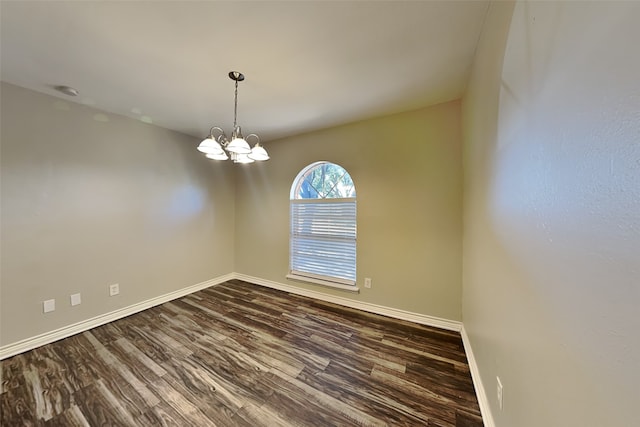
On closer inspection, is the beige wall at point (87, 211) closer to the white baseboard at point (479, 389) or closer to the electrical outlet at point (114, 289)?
the electrical outlet at point (114, 289)

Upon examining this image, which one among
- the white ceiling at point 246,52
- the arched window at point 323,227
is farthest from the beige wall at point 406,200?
the white ceiling at point 246,52

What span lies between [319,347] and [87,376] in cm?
187

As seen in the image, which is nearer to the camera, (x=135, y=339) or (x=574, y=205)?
(x=574, y=205)

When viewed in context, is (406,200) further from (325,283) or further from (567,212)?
(567,212)

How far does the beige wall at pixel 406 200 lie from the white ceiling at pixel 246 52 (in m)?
0.32

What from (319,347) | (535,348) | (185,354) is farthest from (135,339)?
(535,348)

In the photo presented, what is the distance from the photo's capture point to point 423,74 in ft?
6.14

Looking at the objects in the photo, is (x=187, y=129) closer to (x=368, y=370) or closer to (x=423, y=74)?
(x=423, y=74)

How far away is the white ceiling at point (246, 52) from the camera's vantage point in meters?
1.29

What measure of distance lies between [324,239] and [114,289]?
267 cm

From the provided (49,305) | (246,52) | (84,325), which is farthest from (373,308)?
(49,305)

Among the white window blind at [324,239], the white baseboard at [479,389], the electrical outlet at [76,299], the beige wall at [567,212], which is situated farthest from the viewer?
the white window blind at [324,239]

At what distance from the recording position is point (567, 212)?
0.57 m

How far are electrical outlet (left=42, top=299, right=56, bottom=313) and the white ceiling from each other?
2083 mm
